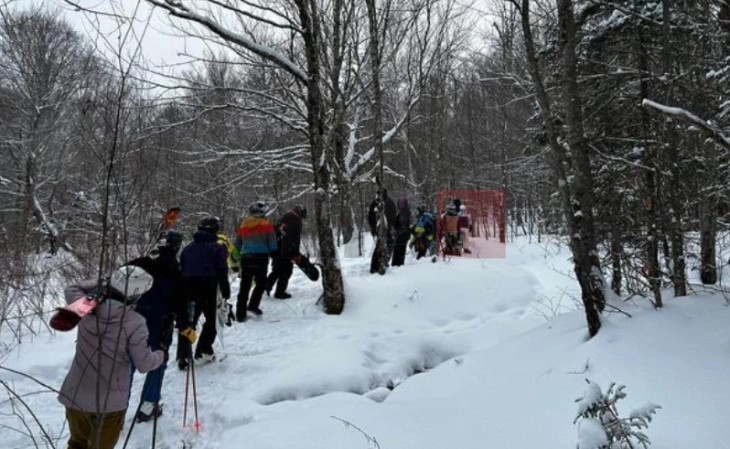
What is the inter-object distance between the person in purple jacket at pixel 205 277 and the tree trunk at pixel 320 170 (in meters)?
2.01

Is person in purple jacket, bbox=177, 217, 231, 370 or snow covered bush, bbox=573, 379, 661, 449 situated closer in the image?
snow covered bush, bbox=573, 379, 661, 449

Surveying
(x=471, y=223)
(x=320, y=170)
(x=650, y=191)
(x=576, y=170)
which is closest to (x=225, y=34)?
(x=320, y=170)

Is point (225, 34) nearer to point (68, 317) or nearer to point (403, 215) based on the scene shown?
point (68, 317)

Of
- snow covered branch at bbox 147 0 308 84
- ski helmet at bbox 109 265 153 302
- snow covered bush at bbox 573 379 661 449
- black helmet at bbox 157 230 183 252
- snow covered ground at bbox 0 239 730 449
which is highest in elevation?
snow covered branch at bbox 147 0 308 84

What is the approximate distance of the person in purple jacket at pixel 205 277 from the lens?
583 centimetres

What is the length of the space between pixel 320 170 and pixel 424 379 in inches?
142

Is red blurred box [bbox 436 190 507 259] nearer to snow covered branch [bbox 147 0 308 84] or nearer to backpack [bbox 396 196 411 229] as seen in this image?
backpack [bbox 396 196 411 229]

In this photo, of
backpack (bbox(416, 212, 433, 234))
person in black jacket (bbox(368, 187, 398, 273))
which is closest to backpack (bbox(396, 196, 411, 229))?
person in black jacket (bbox(368, 187, 398, 273))

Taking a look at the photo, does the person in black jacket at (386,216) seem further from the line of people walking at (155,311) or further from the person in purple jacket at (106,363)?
the person in purple jacket at (106,363)

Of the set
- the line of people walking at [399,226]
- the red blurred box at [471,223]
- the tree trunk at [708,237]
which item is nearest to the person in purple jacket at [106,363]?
the tree trunk at [708,237]

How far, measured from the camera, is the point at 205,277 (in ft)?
19.2

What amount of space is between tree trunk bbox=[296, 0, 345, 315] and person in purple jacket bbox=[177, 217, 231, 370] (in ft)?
6.59

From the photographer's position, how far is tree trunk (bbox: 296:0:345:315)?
283 inches

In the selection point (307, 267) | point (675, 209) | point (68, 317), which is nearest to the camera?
point (68, 317)
